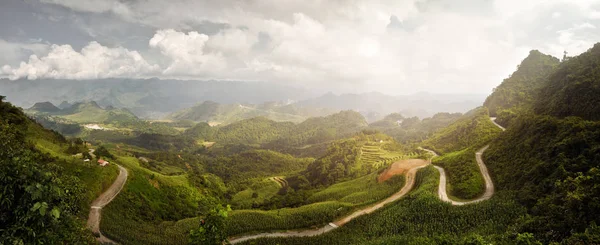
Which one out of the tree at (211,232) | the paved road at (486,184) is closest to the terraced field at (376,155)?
the paved road at (486,184)

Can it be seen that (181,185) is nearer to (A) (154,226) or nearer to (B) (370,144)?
(A) (154,226)

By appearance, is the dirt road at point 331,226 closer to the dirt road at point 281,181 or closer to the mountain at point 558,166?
the mountain at point 558,166

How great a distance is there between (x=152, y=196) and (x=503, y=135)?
99.7 metres

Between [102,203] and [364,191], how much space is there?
220ft

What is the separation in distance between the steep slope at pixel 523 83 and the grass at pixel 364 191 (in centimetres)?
8582

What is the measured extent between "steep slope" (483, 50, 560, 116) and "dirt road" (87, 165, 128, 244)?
154747 millimetres

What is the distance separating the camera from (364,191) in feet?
278

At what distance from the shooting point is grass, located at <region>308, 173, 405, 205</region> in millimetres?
74938

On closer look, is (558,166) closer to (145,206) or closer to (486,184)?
(486,184)

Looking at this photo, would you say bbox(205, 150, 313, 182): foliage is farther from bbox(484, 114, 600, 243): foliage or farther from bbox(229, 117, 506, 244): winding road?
bbox(484, 114, 600, 243): foliage

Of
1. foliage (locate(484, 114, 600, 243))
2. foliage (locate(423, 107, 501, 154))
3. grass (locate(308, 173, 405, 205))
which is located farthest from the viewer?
foliage (locate(423, 107, 501, 154))

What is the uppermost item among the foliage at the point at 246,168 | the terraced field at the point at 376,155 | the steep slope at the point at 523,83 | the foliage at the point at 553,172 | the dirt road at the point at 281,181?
the steep slope at the point at 523,83

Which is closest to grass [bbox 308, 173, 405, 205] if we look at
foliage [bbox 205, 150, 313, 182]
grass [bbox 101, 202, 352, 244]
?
grass [bbox 101, 202, 352, 244]

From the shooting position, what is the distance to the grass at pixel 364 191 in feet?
246
